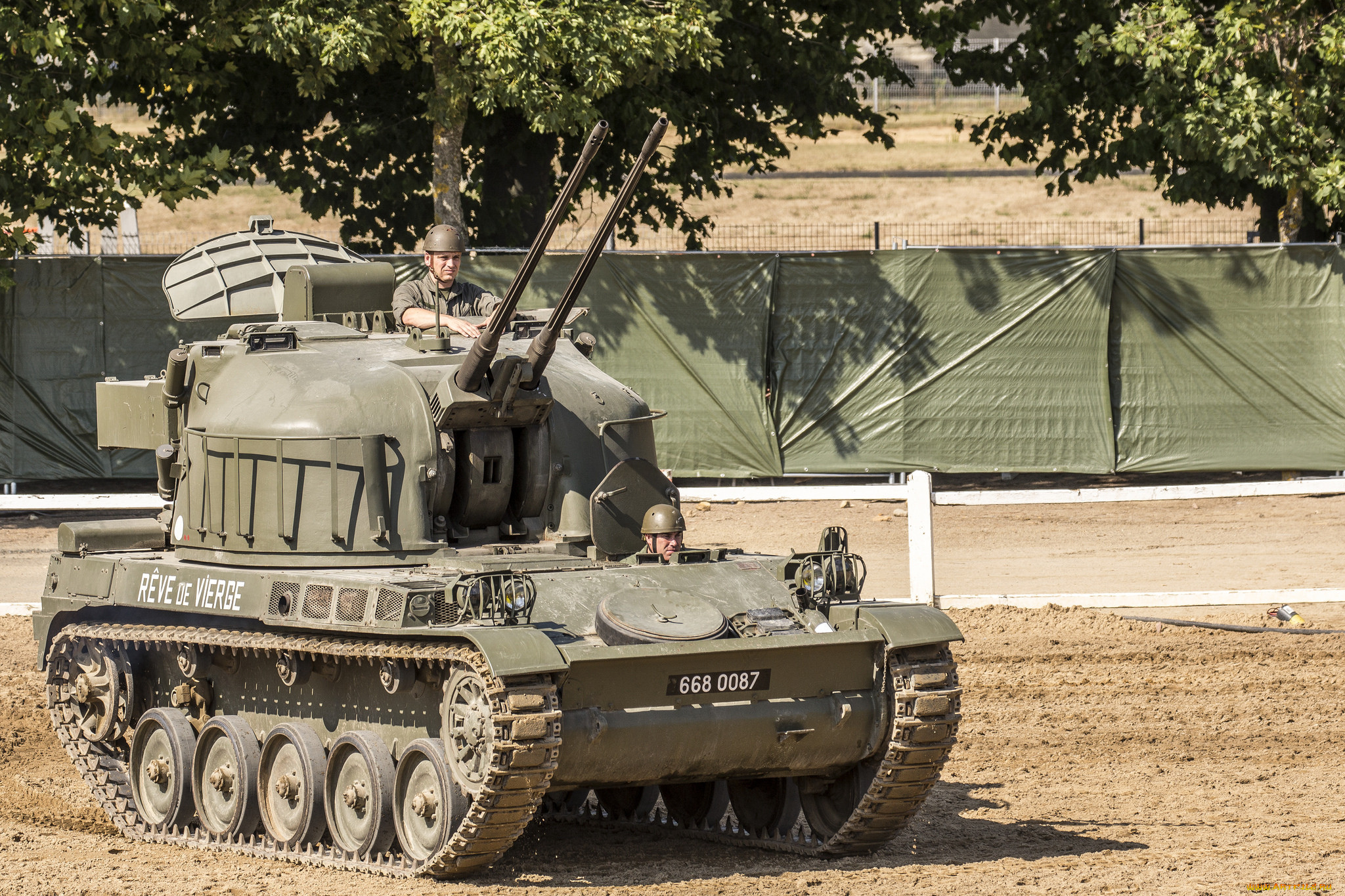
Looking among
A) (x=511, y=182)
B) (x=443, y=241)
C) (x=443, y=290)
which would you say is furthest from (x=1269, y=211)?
(x=443, y=241)

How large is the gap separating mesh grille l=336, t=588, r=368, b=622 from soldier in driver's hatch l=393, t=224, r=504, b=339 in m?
2.45

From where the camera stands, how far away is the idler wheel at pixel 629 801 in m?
10.2

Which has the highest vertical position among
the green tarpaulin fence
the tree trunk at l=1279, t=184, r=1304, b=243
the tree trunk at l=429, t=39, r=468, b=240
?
the tree trunk at l=429, t=39, r=468, b=240

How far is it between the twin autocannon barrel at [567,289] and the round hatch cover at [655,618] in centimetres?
139

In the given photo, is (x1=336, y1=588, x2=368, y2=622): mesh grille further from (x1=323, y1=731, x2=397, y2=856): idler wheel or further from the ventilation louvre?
(x1=323, y1=731, x2=397, y2=856): idler wheel

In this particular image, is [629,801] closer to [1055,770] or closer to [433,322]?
[1055,770]

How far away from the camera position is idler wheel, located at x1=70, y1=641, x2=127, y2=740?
10.6m

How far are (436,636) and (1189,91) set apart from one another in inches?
558

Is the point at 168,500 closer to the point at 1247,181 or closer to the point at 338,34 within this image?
the point at 338,34

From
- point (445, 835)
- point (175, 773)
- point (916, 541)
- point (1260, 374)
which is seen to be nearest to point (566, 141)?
point (1260, 374)

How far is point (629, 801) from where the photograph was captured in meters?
10.3

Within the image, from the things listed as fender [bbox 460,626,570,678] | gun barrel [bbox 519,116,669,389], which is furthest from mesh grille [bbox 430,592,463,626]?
gun barrel [bbox 519,116,669,389]

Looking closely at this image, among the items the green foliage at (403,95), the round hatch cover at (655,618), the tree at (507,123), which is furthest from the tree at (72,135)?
the round hatch cover at (655,618)

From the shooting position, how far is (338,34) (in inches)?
719
